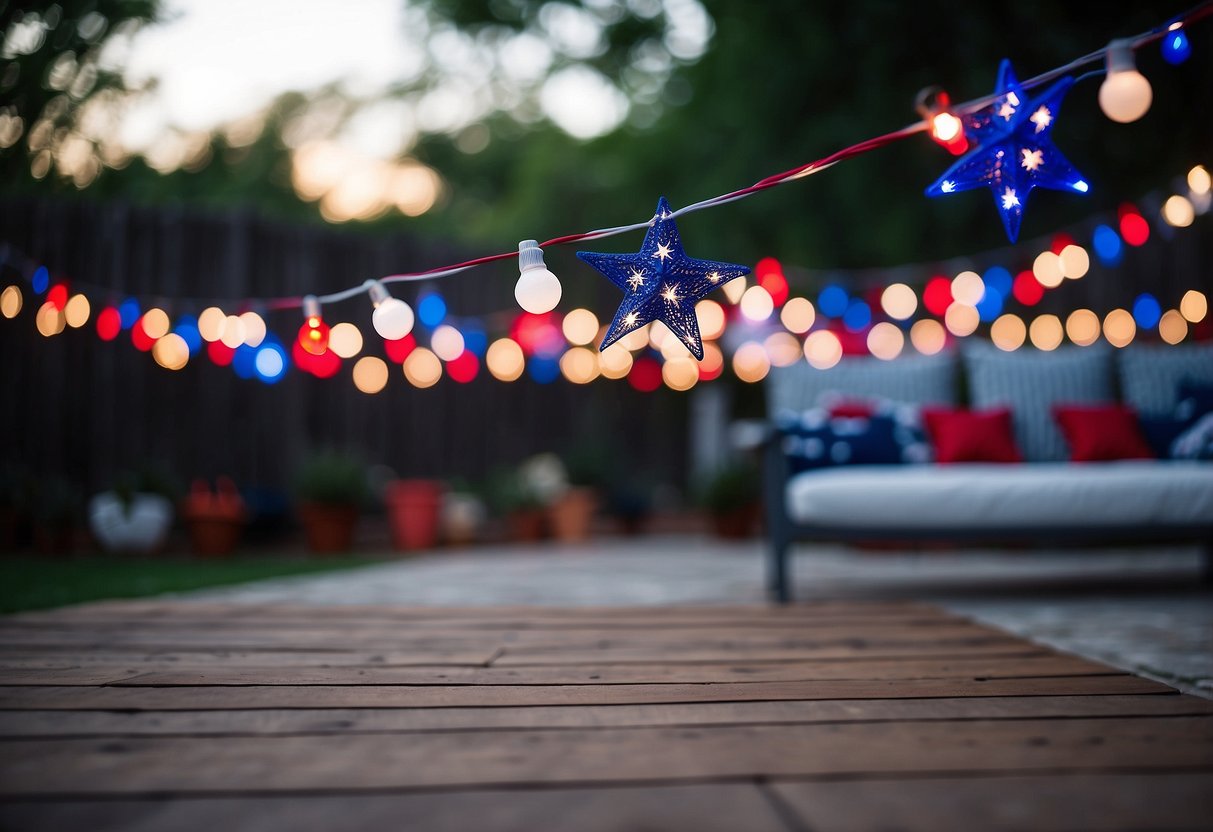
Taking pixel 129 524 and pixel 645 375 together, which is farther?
pixel 645 375

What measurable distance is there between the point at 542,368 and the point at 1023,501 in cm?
354

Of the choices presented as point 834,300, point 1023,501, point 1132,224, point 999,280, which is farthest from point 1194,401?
point 834,300

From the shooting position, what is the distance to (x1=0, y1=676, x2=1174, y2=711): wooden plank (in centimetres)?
118

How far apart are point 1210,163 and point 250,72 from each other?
733cm

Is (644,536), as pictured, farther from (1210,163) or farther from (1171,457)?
(1210,163)

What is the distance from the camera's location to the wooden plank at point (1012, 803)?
75 cm

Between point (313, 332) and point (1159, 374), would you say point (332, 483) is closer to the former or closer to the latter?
point (313, 332)

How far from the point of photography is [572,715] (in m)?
1.12

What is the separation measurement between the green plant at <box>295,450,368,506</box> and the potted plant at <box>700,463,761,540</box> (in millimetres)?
2308

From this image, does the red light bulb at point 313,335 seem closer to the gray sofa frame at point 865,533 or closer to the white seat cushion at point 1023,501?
the gray sofa frame at point 865,533

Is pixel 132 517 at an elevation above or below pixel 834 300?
below

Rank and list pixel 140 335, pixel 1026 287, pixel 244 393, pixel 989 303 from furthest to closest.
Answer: pixel 244 393
pixel 989 303
pixel 1026 287
pixel 140 335

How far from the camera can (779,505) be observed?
258 cm

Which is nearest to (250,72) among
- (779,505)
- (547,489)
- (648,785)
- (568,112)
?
(568,112)
